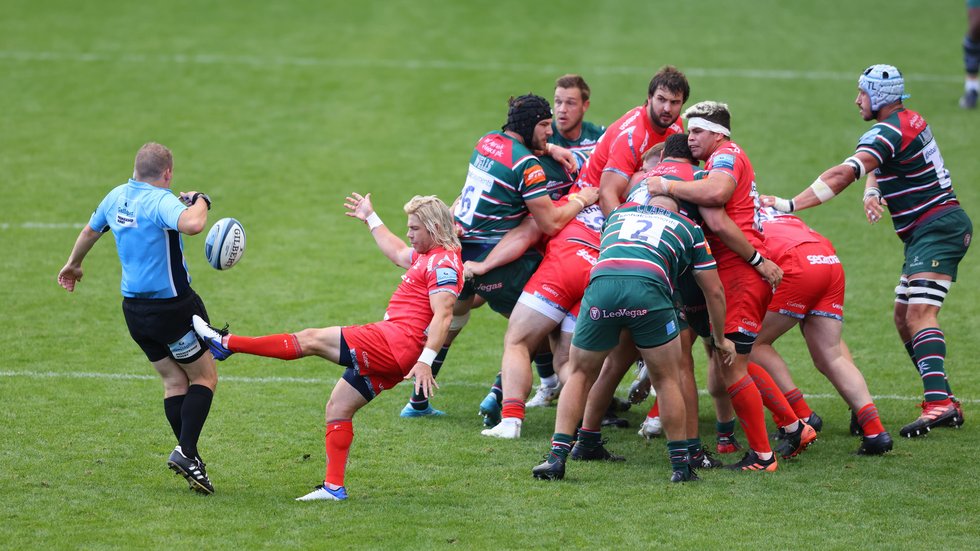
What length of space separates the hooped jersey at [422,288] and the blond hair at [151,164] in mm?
1621

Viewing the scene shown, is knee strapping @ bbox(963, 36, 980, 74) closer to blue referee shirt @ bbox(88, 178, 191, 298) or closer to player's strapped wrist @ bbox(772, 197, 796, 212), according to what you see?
player's strapped wrist @ bbox(772, 197, 796, 212)

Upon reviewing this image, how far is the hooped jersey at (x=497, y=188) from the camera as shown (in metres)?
8.30

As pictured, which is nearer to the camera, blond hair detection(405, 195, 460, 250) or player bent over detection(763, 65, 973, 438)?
blond hair detection(405, 195, 460, 250)

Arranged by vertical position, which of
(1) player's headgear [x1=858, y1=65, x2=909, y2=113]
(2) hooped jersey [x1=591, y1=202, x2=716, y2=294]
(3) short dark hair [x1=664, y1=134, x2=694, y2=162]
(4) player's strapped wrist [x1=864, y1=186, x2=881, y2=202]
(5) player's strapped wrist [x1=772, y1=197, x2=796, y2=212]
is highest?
(1) player's headgear [x1=858, y1=65, x2=909, y2=113]

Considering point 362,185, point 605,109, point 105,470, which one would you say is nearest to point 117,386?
point 105,470

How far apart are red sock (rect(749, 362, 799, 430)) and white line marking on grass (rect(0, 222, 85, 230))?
30.1 ft

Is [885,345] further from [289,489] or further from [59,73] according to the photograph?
[59,73]

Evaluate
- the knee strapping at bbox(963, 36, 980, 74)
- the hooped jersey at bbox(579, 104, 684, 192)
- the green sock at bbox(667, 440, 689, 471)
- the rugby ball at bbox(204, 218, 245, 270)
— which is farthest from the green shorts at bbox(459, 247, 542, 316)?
the knee strapping at bbox(963, 36, 980, 74)

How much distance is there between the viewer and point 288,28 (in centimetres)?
2197

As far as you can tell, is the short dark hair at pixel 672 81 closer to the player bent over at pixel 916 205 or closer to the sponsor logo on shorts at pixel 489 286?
the player bent over at pixel 916 205

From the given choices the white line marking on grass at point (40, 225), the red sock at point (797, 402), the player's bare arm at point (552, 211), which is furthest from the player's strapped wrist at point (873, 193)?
the white line marking on grass at point (40, 225)

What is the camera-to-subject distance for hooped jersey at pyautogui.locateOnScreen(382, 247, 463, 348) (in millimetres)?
6980

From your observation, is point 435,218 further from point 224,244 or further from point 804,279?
point 804,279

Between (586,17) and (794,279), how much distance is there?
614 inches
